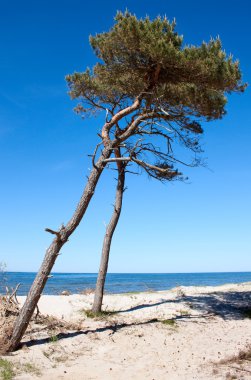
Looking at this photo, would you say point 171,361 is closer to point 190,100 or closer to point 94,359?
point 94,359

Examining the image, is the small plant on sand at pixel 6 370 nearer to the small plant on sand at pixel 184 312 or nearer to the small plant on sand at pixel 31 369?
the small plant on sand at pixel 31 369

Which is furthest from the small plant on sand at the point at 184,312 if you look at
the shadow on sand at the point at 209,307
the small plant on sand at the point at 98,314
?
the small plant on sand at the point at 98,314

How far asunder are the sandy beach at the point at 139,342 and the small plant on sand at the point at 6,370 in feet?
0.45

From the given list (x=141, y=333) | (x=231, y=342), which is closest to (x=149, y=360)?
(x=141, y=333)

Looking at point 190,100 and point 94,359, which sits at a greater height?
point 190,100

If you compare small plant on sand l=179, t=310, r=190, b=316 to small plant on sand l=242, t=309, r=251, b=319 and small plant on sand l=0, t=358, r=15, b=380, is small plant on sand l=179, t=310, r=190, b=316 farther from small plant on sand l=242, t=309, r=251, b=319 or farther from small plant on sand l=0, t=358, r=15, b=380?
small plant on sand l=0, t=358, r=15, b=380

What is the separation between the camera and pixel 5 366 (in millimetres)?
6863

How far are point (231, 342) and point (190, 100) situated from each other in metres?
6.48

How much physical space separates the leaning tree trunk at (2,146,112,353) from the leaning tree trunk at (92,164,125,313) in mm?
2600

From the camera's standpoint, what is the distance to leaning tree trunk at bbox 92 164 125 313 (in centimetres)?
1148

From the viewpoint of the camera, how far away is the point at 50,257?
8.68 m

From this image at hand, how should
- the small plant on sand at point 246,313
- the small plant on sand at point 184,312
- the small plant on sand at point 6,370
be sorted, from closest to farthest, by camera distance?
the small plant on sand at point 6,370, the small plant on sand at point 184,312, the small plant on sand at point 246,313

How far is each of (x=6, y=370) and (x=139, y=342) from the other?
10.4 feet

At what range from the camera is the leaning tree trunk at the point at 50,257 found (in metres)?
8.06
